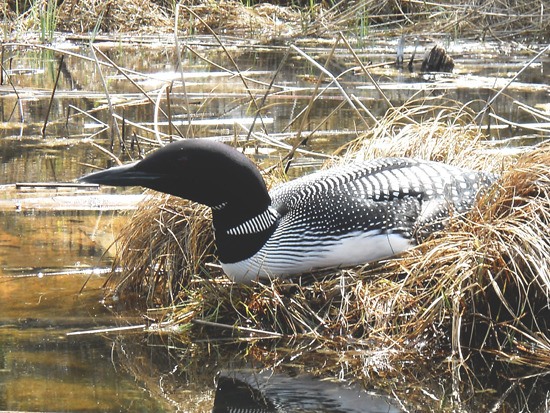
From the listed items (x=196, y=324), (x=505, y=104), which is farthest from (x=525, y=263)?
(x=505, y=104)

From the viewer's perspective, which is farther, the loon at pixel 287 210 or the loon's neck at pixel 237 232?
the loon's neck at pixel 237 232

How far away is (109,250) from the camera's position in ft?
18.5

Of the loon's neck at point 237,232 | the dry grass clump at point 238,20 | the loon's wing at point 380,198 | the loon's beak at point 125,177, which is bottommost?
the dry grass clump at point 238,20

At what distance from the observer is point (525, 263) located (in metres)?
4.28

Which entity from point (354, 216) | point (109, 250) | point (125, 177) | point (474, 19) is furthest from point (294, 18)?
point (125, 177)

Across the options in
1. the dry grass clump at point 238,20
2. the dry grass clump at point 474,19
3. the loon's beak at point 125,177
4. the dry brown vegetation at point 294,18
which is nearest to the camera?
the loon's beak at point 125,177

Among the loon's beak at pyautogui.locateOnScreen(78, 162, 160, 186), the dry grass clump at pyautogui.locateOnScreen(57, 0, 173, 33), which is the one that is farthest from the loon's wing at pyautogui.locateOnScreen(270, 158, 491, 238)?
the dry grass clump at pyautogui.locateOnScreen(57, 0, 173, 33)

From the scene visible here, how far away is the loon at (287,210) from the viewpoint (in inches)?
177

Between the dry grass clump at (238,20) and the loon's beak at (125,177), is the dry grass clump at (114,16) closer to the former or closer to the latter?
the dry grass clump at (238,20)

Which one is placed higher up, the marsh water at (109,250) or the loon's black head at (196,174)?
the loon's black head at (196,174)

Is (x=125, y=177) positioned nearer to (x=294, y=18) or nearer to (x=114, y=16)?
(x=114, y=16)

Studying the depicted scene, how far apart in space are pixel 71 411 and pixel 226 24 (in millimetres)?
12753

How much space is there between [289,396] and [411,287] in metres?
0.91

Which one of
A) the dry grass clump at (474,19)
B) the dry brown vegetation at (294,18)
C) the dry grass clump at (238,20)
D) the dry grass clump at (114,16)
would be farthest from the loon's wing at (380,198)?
the dry grass clump at (114,16)
